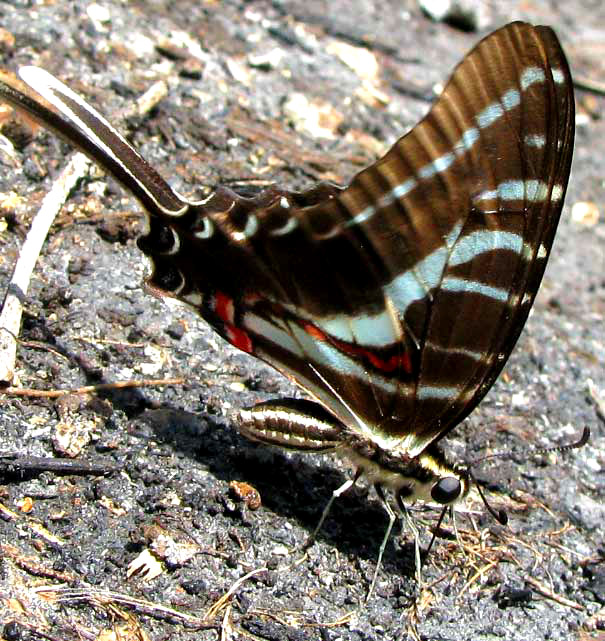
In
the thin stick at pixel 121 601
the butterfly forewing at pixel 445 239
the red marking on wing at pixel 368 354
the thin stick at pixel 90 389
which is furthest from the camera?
the thin stick at pixel 90 389

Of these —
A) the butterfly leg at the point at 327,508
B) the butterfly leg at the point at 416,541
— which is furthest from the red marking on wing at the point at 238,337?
the butterfly leg at the point at 416,541

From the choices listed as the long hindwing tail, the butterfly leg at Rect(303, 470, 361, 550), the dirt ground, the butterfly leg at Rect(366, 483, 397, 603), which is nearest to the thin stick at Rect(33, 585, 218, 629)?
the dirt ground

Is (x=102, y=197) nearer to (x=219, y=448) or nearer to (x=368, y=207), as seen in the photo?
(x=219, y=448)

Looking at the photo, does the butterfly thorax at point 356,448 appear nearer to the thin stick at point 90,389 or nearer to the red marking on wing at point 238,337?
the red marking on wing at point 238,337

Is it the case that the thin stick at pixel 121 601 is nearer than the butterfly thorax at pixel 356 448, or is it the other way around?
the thin stick at pixel 121 601

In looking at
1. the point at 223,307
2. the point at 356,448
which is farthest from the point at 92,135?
the point at 356,448

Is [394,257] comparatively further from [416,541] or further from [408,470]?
[416,541]

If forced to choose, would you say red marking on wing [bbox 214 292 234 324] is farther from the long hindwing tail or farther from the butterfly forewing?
the long hindwing tail
